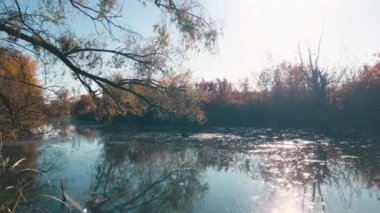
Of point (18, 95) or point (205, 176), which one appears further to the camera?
point (205, 176)

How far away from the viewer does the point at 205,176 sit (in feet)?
42.9

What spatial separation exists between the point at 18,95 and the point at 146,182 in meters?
4.14

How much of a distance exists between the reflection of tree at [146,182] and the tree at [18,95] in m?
2.29

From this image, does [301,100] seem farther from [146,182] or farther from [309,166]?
[146,182]

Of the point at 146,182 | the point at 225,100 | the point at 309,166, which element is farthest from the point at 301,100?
the point at 146,182

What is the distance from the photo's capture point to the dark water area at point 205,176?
9.41 meters

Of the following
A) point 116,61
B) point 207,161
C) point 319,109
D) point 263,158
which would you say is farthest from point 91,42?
point 319,109

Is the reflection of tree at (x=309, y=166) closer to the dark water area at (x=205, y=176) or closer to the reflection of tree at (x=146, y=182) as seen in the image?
the dark water area at (x=205, y=176)

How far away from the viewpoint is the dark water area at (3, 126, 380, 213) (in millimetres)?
9406

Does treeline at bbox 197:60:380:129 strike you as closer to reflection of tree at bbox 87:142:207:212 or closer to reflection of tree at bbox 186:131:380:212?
reflection of tree at bbox 186:131:380:212

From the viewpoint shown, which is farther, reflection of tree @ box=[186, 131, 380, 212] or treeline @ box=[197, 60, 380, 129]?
treeline @ box=[197, 60, 380, 129]

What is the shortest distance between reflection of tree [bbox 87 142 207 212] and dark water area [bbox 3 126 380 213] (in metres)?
0.02

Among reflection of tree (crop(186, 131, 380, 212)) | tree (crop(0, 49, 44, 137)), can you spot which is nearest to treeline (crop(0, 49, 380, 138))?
tree (crop(0, 49, 44, 137))

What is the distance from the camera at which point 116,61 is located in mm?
8859
